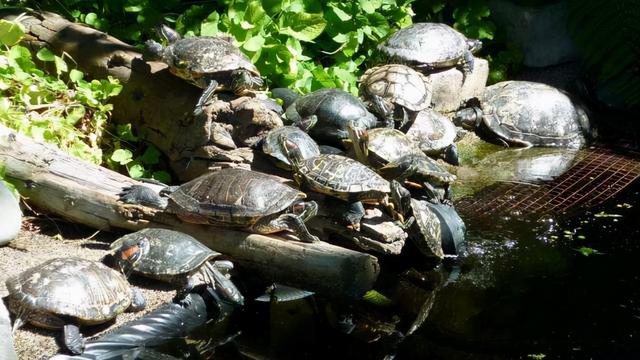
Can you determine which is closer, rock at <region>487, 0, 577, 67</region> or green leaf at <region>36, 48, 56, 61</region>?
green leaf at <region>36, 48, 56, 61</region>

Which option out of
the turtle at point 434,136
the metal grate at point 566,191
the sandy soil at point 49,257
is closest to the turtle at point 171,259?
the sandy soil at point 49,257

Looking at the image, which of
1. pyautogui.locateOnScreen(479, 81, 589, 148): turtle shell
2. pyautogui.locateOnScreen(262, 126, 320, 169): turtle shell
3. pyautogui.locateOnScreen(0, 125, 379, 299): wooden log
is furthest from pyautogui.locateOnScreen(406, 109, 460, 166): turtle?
pyautogui.locateOnScreen(0, 125, 379, 299): wooden log

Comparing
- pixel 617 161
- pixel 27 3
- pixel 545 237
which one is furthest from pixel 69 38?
pixel 617 161

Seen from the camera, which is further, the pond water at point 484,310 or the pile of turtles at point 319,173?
the pond water at point 484,310

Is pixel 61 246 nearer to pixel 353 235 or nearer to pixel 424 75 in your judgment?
pixel 353 235

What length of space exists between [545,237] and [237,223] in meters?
2.34

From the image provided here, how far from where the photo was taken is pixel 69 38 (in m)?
6.37

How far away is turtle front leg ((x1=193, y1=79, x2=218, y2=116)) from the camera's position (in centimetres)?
568

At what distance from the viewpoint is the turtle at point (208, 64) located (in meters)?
5.73

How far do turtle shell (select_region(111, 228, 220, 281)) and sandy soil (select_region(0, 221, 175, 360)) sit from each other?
14 centimetres

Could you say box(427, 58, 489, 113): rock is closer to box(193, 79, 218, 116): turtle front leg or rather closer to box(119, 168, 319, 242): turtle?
box(193, 79, 218, 116): turtle front leg

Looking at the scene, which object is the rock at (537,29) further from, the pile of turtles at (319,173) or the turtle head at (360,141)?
the turtle head at (360,141)

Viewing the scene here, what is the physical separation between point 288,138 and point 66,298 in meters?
2.13

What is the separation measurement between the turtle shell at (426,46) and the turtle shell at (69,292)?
14.1 ft
